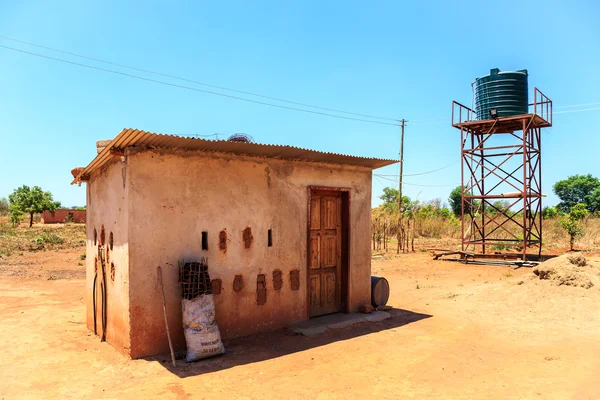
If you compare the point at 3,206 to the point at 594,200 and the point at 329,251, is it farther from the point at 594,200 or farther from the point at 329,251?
the point at 594,200

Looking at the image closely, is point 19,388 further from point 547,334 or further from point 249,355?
point 547,334

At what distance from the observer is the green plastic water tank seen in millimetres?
16938

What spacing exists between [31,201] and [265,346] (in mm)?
42559

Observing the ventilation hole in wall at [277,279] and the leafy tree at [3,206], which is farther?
the leafy tree at [3,206]

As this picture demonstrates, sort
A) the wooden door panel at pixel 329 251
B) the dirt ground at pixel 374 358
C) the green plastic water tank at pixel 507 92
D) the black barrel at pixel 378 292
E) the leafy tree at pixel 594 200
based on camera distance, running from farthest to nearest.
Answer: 1. the leafy tree at pixel 594 200
2. the green plastic water tank at pixel 507 92
3. the black barrel at pixel 378 292
4. the wooden door panel at pixel 329 251
5. the dirt ground at pixel 374 358

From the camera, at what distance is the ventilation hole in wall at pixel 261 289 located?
723 centimetres

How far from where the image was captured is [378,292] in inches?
363

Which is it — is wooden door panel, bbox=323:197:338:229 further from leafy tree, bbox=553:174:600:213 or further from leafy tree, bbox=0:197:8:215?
leafy tree, bbox=0:197:8:215

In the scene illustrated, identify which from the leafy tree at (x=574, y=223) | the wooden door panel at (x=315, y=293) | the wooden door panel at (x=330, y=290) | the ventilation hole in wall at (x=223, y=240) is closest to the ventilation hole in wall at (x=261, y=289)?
the ventilation hole in wall at (x=223, y=240)

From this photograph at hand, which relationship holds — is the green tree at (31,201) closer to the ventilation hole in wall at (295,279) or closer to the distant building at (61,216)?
the distant building at (61,216)

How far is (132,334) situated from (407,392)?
382 cm

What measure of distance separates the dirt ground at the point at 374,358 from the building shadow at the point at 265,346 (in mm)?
19

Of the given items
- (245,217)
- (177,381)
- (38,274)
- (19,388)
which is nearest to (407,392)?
(177,381)

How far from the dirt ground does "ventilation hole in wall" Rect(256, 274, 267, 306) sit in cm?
61
